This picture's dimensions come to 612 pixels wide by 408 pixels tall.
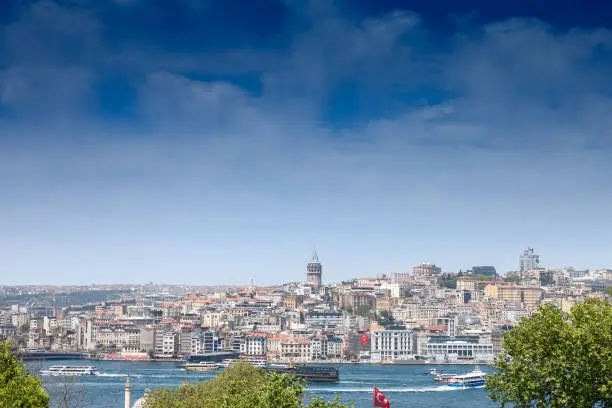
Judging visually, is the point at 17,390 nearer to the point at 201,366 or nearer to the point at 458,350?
the point at 201,366

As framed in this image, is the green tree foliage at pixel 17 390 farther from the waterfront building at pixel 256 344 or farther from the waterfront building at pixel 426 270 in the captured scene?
the waterfront building at pixel 426 270

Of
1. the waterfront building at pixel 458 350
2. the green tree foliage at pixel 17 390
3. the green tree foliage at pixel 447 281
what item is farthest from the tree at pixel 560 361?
the green tree foliage at pixel 447 281

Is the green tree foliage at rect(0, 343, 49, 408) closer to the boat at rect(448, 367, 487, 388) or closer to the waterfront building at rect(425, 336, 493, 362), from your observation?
the boat at rect(448, 367, 487, 388)

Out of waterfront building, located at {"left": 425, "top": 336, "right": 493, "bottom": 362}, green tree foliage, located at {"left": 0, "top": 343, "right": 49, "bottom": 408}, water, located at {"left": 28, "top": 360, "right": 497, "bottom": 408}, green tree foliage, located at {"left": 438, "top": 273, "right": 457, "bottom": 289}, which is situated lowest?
water, located at {"left": 28, "top": 360, "right": 497, "bottom": 408}

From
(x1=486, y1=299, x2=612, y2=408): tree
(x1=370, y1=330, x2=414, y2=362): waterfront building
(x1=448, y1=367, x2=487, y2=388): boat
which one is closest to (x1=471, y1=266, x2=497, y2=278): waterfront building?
(x1=370, y1=330, x2=414, y2=362): waterfront building

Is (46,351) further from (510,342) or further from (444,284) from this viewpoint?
(510,342)

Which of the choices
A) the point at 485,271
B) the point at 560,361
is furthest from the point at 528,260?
the point at 560,361
